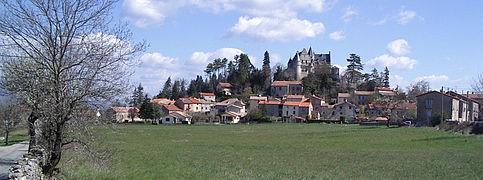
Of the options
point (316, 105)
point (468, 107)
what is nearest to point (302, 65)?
point (316, 105)

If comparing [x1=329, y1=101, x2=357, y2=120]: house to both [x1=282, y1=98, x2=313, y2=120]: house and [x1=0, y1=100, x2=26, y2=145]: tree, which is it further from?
[x1=0, y1=100, x2=26, y2=145]: tree

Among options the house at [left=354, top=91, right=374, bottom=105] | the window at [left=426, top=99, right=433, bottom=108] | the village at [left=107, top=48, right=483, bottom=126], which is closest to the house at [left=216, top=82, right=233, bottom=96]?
the village at [left=107, top=48, right=483, bottom=126]

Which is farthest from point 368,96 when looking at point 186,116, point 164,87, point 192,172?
point 192,172

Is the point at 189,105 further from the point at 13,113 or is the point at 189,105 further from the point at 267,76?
the point at 13,113

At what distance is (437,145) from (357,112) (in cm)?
7345

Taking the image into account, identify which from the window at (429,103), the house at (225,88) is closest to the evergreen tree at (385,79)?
the house at (225,88)

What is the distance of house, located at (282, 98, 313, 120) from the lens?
104 metres

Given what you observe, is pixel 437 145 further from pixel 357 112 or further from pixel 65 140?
pixel 357 112

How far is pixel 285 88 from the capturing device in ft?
415

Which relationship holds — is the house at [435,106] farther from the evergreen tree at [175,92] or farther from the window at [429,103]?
the evergreen tree at [175,92]

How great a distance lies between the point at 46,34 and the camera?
12.3m

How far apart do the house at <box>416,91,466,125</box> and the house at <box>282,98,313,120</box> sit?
35.7 metres

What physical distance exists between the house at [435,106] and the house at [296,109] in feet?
117

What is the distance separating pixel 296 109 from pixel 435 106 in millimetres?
41231
